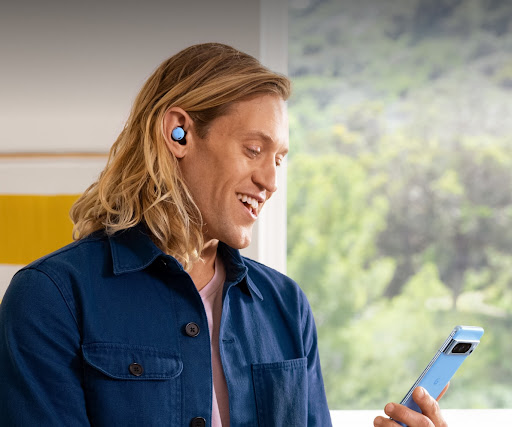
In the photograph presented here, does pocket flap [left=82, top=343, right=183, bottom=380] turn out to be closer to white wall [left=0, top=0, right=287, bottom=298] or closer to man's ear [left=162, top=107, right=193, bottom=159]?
man's ear [left=162, top=107, right=193, bottom=159]

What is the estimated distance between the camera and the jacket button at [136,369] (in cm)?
95

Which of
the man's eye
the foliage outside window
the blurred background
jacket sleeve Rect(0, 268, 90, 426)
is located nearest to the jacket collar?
jacket sleeve Rect(0, 268, 90, 426)

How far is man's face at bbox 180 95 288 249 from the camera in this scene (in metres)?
1.06

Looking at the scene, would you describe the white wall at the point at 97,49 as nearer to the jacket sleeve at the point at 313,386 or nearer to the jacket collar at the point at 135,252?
the jacket sleeve at the point at 313,386

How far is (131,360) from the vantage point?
37.5 inches

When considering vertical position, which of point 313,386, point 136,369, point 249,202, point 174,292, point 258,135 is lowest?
point 313,386

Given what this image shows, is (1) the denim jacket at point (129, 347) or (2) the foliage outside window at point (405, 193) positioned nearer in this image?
(1) the denim jacket at point (129, 347)

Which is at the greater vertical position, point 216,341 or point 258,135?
point 258,135

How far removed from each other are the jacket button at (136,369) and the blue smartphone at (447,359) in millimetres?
441

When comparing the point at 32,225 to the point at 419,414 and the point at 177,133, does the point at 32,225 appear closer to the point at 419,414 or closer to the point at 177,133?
the point at 177,133

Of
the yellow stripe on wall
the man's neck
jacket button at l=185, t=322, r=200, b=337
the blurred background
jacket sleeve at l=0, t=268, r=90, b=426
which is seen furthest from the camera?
the blurred background

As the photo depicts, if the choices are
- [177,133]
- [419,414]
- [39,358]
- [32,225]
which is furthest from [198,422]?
[32,225]

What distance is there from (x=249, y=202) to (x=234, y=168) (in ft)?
0.22

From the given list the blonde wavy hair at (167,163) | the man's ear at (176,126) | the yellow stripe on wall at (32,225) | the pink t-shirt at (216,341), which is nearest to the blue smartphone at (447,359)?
the pink t-shirt at (216,341)
